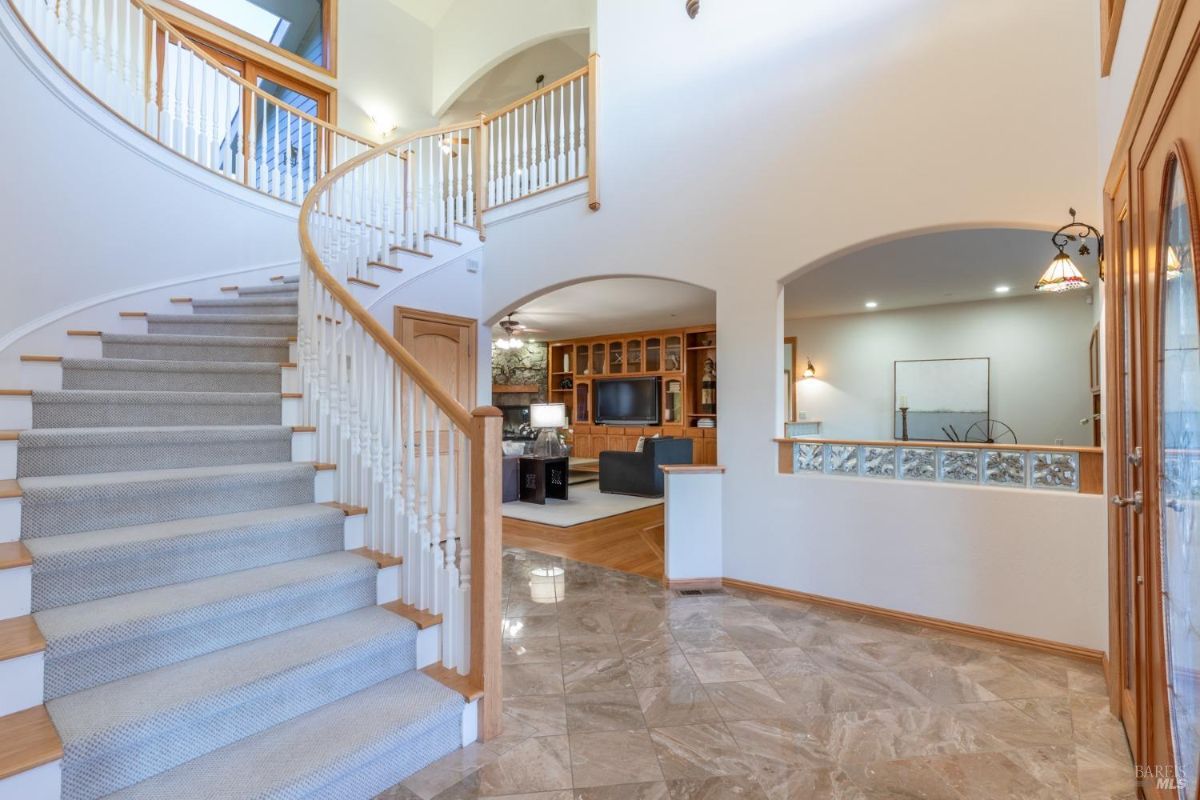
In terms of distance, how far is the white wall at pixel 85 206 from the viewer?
8.73 ft

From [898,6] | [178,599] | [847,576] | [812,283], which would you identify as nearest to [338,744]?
[178,599]

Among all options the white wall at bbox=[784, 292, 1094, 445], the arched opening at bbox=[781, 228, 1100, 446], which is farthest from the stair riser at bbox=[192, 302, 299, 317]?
the white wall at bbox=[784, 292, 1094, 445]

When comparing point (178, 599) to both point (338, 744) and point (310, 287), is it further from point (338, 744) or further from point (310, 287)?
point (310, 287)

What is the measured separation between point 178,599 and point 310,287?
1.62 metres

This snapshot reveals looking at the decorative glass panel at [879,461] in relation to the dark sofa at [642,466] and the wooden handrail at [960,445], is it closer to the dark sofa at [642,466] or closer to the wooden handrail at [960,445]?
the wooden handrail at [960,445]

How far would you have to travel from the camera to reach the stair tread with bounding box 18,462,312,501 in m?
1.75

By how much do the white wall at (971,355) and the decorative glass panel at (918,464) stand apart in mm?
4324

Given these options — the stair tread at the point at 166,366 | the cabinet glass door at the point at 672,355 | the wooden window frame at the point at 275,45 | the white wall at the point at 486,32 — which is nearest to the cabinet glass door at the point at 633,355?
the cabinet glass door at the point at 672,355

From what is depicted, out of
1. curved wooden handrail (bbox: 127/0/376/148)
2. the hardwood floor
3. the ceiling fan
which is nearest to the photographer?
curved wooden handrail (bbox: 127/0/376/148)

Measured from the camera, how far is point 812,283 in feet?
17.0

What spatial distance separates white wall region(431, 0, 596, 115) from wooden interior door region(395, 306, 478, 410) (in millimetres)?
3392

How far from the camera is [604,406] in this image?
9953mm

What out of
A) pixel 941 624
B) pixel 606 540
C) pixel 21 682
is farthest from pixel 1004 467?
pixel 21 682

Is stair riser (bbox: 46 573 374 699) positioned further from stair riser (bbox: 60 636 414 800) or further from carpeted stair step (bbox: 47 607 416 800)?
stair riser (bbox: 60 636 414 800)
